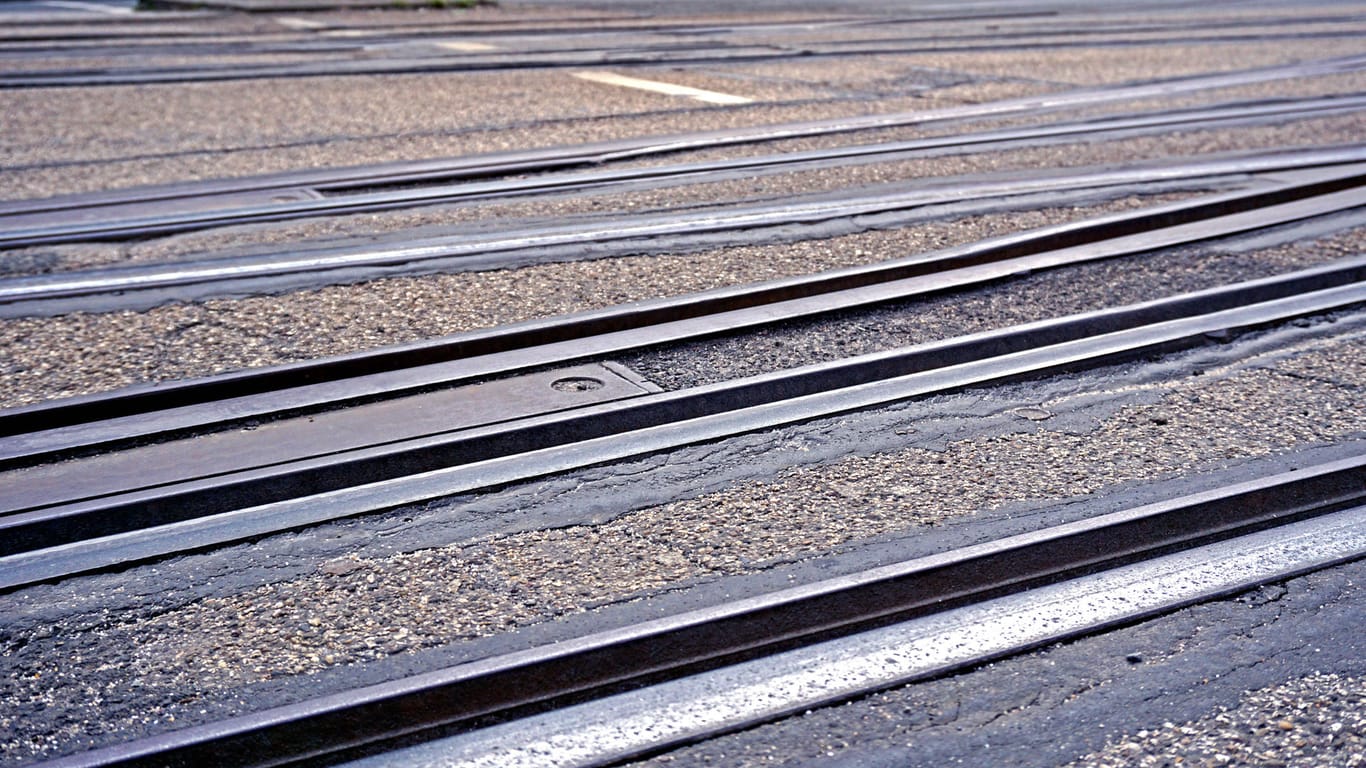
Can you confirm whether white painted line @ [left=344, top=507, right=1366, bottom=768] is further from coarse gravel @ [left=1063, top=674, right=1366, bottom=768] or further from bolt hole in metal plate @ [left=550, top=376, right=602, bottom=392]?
bolt hole in metal plate @ [left=550, top=376, right=602, bottom=392]

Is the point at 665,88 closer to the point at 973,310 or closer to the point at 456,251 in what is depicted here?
the point at 456,251

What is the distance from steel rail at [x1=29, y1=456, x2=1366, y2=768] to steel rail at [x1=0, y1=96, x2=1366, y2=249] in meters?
4.61

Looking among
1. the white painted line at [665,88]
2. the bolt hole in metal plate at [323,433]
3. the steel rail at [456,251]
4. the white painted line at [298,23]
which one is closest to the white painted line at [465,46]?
the white painted line at [665,88]

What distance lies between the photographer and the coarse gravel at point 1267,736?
2852 millimetres

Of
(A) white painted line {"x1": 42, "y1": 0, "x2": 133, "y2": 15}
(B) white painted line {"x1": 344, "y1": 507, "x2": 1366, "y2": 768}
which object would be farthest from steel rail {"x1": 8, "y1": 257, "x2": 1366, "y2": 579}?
(A) white painted line {"x1": 42, "y1": 0, "x2": 133, "y2": 15}

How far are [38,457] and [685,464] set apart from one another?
187 cm

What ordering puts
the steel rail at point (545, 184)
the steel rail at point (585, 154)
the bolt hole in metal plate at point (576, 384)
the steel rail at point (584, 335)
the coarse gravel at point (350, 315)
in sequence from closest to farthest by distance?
the steel rail at point (584, 335)
the bolt hole in metal plate at point (576, 384)
the coarse gravel at point (350, 315)
the steel rail at point (545, 184)
the steel rail at point (585, 154)

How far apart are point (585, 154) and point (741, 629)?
5.91 meters

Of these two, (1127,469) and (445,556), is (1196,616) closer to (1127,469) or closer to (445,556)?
(1127,469)

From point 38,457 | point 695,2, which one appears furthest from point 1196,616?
point 695,2

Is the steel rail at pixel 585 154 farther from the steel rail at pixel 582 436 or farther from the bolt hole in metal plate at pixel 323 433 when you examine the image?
the steel rail at pixel 582 436

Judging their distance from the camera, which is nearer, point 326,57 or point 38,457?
point 38,457

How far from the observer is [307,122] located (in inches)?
400

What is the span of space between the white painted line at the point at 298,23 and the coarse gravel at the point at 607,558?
15.5m
